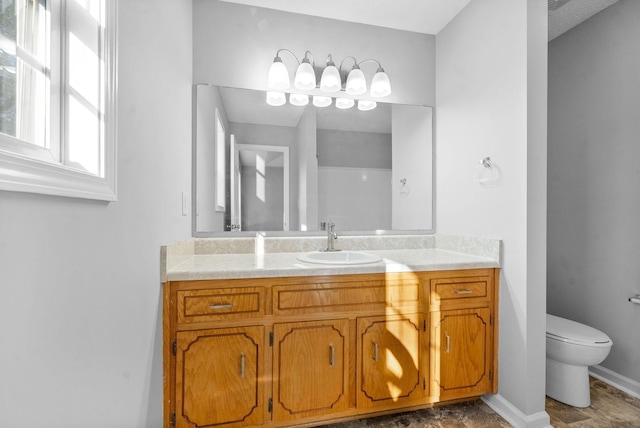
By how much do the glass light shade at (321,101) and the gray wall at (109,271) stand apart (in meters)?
0.87

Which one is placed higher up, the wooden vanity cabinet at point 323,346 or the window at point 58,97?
the window at point 58,97

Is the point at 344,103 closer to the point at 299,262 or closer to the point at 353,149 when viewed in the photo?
the point at 353,149

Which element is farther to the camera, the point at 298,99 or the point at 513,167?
the point at 298,99

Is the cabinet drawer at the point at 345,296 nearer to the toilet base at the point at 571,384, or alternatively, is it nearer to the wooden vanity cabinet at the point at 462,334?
the wooden vanity cabinet at the point at 462,334

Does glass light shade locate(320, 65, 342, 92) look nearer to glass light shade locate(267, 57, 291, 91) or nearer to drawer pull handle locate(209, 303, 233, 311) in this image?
glass light shade locate(267, 57, 291, 91)

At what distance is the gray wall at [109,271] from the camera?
0.61 meters

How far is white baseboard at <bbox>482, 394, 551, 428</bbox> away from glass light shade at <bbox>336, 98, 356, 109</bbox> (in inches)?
80.9

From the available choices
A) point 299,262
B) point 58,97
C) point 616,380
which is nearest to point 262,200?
point 299,262

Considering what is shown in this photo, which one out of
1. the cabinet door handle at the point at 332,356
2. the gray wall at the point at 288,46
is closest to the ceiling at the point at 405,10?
the gray wall at the point at 288,46

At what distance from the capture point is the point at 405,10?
2209mm

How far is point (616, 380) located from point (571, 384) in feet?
1.69

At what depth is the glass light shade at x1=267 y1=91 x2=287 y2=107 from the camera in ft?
7.24

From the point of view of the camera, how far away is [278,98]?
87.5 inches

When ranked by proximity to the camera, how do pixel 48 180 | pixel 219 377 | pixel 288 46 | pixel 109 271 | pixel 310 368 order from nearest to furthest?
1. pixel 48 180
2. pixel 109 271
3. pixel 219 377
4. pixel 310 368
5. pixel 288 46
